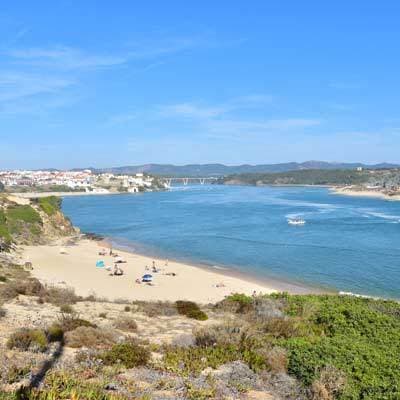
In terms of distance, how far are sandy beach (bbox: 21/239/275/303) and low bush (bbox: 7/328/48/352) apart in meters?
13.6

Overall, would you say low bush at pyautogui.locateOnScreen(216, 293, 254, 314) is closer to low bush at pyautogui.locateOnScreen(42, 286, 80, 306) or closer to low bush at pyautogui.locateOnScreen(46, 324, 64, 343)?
low bush at pyautogui.locateOnScreen(42, 286, 80, 306)

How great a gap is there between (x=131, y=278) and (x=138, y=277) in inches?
26.6

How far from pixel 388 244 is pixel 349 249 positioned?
635 centimetres

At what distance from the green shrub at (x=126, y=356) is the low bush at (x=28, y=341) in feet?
5.12

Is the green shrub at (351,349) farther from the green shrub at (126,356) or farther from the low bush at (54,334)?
the low bush at (54,334)

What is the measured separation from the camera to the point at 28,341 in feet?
35.0

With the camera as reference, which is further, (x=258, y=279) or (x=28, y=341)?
(x=258, y=279)

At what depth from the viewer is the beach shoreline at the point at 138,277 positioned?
2856 cm

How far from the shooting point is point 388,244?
172ft

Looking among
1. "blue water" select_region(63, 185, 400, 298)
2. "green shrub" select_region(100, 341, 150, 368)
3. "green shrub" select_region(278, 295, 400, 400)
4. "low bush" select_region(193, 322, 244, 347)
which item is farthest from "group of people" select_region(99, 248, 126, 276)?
"green shrub" select_region(100, 341, 150, 368)

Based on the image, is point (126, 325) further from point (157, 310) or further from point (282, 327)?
point (282, 327)

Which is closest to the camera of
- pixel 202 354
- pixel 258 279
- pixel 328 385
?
pixel 328 385

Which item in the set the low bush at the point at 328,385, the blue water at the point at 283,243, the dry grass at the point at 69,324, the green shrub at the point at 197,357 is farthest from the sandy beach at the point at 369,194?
the low bush at the point at 328,385

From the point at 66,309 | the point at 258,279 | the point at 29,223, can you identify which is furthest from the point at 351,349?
the point at 29,223
